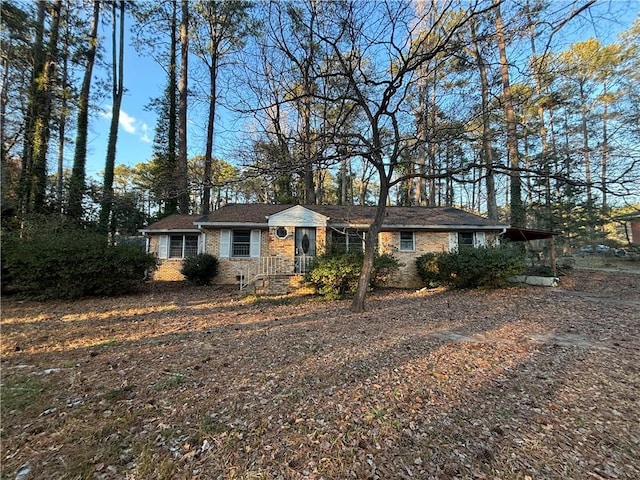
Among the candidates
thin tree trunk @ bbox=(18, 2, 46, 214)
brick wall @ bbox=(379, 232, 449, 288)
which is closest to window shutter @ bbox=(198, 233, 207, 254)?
thin tree trunk @ bbox=(18, 2, 46, 214)

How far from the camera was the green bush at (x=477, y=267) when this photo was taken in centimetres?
1076

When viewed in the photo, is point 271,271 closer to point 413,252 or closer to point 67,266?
point 413,252

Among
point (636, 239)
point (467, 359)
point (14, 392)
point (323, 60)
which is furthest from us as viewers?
point (636, 239)

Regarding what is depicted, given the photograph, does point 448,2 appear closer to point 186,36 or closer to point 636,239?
point 186,36

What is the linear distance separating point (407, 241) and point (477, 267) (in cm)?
336

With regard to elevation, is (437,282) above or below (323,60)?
below

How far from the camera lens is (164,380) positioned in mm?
3584

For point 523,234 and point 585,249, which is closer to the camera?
point 523,234

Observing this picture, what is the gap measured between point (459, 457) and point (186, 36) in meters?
23.5

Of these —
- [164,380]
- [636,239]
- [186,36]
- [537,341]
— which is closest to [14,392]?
[164,380]

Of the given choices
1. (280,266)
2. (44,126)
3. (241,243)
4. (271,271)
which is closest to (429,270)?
(280,266)

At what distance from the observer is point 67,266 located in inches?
340

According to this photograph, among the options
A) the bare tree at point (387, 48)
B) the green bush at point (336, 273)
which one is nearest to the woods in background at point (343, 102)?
the bare tree at point (387, 48)

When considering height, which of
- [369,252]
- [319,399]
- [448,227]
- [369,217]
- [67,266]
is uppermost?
[369,217]
